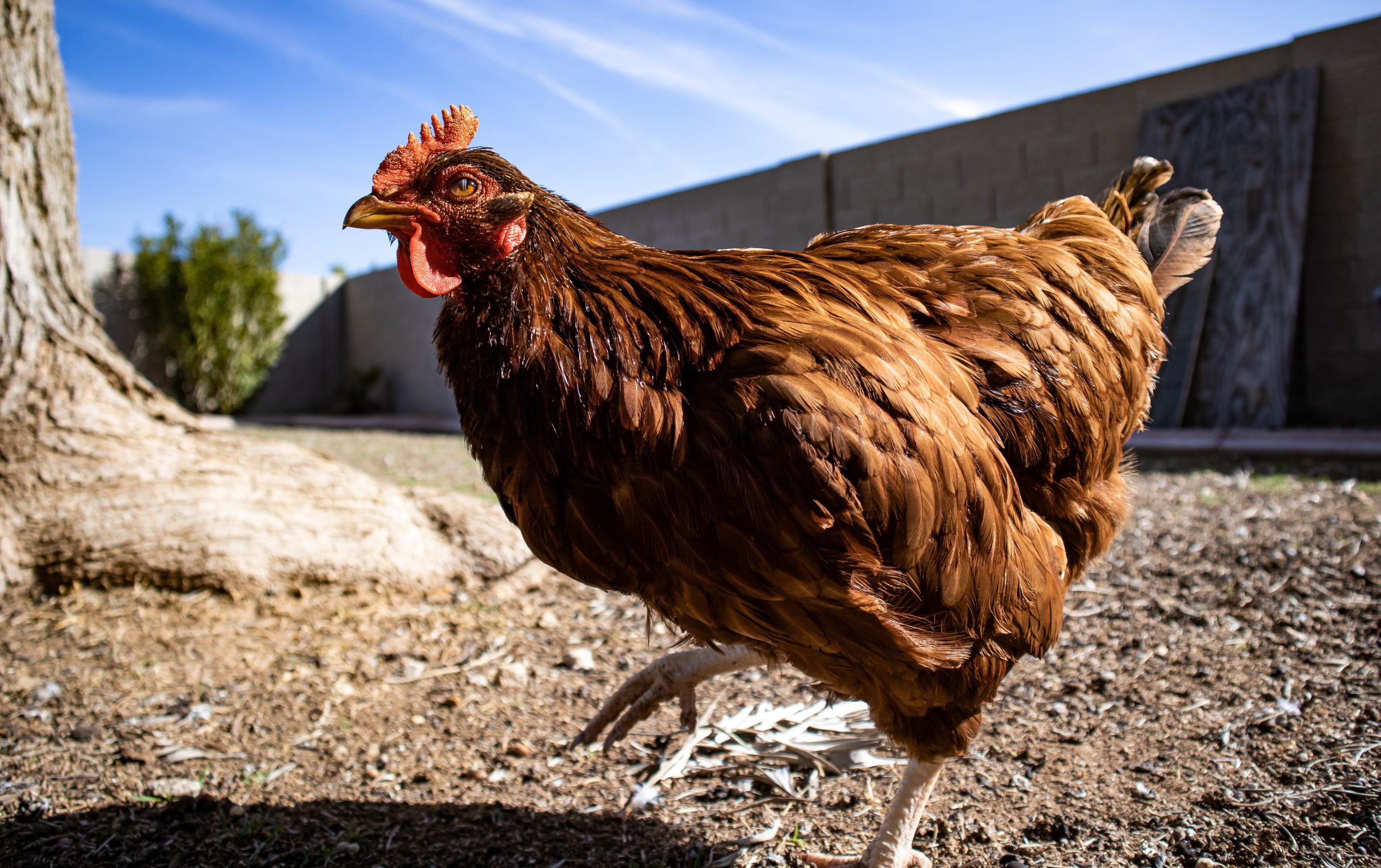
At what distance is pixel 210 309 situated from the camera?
12828 millimetres

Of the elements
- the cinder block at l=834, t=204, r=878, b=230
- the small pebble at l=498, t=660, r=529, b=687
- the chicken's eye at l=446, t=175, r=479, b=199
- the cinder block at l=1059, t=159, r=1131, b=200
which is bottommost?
the small pebble at l=498, t=660, r=529, b=687

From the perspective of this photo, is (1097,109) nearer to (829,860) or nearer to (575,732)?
(575,732)

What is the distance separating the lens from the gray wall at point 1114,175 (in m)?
6.36

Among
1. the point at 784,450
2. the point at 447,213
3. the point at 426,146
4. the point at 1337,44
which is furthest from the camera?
the point at 1337,44

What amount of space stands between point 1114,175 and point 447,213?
746 centimetres

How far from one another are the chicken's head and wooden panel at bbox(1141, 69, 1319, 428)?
7.10 meters

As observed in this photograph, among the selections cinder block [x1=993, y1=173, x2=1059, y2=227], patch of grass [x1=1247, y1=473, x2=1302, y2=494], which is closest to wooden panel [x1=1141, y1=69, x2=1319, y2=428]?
cinder block [x1=993, y1=173, x2=1059, y2=227]

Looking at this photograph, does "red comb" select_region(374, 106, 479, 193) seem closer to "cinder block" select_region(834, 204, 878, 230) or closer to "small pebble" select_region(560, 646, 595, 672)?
"small pebble" select_region(560, 646, 595, 672)

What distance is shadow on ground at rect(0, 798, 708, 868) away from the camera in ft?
6.07

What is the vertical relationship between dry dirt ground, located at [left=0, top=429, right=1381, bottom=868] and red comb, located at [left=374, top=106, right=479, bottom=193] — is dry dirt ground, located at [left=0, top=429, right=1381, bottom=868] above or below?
below

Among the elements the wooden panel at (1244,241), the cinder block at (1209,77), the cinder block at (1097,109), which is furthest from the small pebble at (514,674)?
the cinder block at (1209,77)

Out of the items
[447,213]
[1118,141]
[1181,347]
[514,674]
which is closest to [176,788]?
[514,674]

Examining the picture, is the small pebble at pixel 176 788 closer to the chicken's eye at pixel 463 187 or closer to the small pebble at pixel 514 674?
the small pebble at pixel 514 674

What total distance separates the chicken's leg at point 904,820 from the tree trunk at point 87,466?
2387 millimetres
